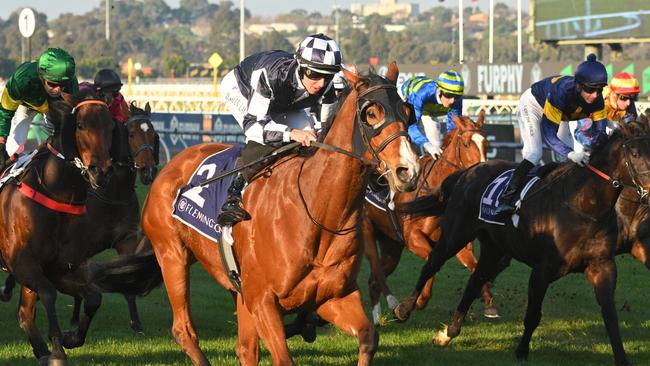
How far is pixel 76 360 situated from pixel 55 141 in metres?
1.38

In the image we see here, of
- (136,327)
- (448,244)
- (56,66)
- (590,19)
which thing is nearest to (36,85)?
(56,66)

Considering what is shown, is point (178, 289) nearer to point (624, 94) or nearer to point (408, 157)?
point (408, 157)

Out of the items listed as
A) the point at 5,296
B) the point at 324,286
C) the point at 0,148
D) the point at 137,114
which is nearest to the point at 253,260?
the point at 324,286

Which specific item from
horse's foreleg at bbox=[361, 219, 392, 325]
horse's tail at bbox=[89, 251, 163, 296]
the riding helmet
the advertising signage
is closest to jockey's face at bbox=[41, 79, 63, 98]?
horse's tail at bbox=[89, 251, 163, 296]

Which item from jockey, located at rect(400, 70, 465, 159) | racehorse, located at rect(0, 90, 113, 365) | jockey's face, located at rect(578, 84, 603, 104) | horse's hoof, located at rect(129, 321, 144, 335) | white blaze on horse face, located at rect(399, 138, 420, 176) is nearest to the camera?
white blaze on horse face, located at rect(399, 138, 420, 176)

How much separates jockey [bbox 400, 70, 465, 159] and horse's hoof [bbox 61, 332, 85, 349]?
11.0ft

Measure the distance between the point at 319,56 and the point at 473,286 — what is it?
335 centimetres

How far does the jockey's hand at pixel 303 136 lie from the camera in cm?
555

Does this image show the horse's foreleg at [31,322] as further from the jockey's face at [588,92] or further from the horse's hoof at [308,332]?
the jockey's face at [588,92]

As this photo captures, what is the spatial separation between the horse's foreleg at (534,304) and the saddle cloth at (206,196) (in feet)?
7.26

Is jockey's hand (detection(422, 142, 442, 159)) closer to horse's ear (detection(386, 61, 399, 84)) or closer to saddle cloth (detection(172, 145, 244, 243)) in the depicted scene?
saddle cloth (detection(172, 145, 244, 243))

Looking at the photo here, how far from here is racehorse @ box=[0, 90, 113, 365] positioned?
23.3 ft

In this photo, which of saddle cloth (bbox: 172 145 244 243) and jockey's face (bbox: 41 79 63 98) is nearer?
saddle cloth (bbox: 172 145 244 243)

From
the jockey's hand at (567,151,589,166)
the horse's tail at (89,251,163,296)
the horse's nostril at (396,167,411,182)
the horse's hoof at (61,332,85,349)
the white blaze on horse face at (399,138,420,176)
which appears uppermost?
the white blaze on horse face at (399,138,420,176)
